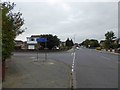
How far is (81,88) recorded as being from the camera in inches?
506

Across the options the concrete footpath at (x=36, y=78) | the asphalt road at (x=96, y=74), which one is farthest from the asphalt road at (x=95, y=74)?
the concrete footpath at (x=36, y=78)

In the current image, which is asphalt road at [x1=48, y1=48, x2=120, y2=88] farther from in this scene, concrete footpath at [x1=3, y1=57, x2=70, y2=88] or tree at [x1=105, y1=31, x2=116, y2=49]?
tree at [x1=105, y1=31, x2=116, y2=49]

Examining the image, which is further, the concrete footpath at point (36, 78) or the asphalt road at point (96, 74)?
the asphalt road at point (96, 74)

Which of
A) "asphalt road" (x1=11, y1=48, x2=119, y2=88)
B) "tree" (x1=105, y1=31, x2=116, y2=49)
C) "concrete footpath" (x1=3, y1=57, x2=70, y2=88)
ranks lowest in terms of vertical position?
"asphalt road" (x1=11, y1=48, x2=119, y2=88)

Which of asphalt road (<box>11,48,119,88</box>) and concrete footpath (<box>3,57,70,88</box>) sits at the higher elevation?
concrete footpath (<box>3,57,70,88</box>)

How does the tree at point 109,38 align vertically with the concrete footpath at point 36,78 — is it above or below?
above

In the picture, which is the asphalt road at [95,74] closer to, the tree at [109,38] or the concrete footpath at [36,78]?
the concrete footpath at [36,78]

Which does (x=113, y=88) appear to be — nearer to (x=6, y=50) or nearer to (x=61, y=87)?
(x=61, y=87)

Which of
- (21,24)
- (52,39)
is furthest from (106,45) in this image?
(21,24)

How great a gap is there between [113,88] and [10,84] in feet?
15.5

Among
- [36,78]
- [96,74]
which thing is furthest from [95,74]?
[36,78]

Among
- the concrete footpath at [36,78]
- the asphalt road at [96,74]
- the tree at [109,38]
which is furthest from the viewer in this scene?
the tree at [109,38]

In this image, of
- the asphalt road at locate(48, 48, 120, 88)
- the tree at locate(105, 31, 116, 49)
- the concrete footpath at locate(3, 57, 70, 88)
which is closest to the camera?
the concrete footpath at locate(3, 57, 70, 88)

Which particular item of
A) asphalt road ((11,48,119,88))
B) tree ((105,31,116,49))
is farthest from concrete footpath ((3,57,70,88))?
tree ((105,31,116,49))
